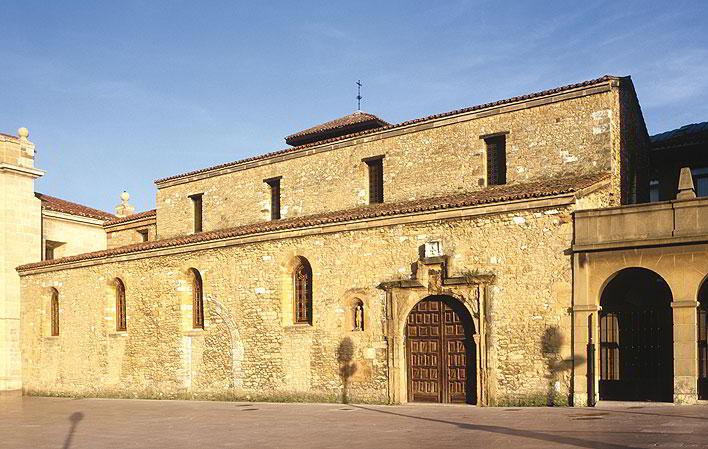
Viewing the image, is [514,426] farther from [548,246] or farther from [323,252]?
[323,252]

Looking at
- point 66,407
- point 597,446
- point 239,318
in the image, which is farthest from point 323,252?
point 597,446

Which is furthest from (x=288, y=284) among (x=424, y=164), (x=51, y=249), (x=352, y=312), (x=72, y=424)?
(x=51, y=249)

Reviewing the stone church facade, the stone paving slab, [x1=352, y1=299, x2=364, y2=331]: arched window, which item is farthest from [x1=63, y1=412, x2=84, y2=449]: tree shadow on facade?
[x1=352, y1=299, x2=364, y2=331]: arched window

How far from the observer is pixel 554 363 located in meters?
19.5

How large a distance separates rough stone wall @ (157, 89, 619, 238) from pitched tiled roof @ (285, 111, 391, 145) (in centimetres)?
497

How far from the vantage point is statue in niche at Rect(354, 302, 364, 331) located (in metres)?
23.3

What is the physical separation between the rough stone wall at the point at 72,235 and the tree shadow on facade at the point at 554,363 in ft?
82.5

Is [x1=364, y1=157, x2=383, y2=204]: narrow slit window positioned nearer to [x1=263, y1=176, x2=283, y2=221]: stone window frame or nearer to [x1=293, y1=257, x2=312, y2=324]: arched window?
[x1=293, y1=257, x2=312, y2=324]: arched window

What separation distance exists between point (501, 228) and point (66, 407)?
1531 centimetres

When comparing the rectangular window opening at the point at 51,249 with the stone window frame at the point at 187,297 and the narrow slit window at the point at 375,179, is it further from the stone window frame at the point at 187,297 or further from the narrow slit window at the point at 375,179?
the narrow slit window at the point at 375,179

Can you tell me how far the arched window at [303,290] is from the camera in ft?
81.8

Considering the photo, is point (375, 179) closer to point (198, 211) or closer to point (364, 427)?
point (198, 211)

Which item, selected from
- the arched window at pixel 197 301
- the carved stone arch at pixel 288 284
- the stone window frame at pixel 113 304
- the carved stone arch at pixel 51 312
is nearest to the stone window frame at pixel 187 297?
the arched window at pixel 197 301

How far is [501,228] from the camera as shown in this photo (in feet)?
67.5
